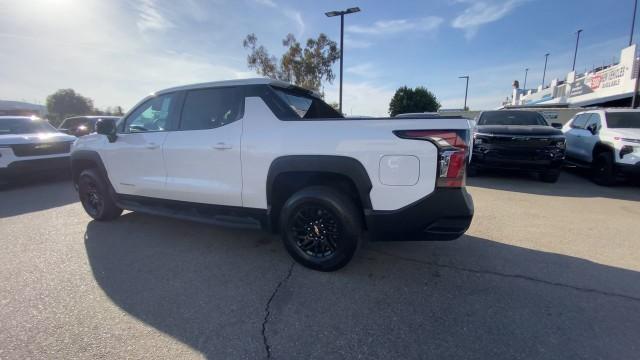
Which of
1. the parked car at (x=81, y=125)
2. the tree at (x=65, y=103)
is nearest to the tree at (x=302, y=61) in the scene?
the parked car at (x=81, y=125)

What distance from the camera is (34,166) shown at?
22.5 ft

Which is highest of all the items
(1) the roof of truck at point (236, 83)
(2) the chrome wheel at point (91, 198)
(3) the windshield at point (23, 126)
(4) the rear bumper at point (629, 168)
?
(1) the roof of truck at point (236, 83)

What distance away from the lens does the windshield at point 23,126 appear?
24.1 feet

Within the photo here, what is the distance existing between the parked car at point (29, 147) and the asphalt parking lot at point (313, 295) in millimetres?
3156

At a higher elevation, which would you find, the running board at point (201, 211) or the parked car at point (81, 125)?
the parked car at point (81, 125)

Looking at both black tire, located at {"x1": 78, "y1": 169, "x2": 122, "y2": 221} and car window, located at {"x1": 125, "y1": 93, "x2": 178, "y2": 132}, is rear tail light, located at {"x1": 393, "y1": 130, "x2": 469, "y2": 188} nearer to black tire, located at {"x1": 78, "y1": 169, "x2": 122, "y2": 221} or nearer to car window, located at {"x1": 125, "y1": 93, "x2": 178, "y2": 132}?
car window, located at {"x1": 125, "y1": 93, "x2": 178, "y2": 132}

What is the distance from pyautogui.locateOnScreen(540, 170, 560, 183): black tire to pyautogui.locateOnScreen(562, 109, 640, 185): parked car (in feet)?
3.05

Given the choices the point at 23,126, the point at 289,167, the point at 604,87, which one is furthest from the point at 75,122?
the point at 604,87

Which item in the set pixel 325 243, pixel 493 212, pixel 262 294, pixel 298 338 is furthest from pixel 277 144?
pixel 493 212

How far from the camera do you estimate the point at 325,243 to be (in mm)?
3021

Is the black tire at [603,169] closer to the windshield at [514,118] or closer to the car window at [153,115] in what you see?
the windshield at [514,118]

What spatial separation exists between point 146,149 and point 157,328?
2.33m

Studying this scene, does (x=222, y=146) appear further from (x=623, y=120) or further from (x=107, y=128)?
(x=623, y=120)

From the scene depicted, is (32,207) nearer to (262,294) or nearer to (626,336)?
(262,294)
